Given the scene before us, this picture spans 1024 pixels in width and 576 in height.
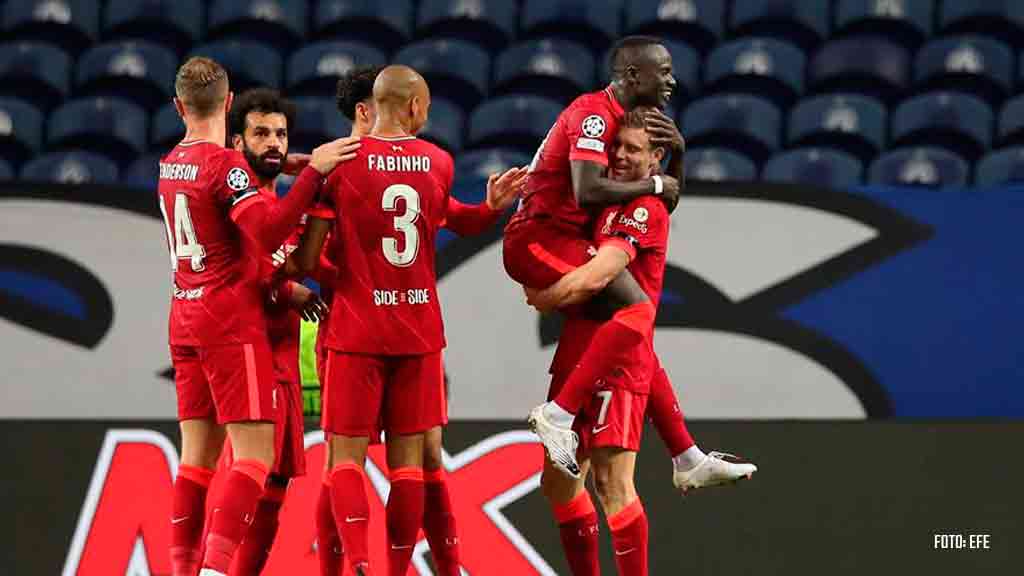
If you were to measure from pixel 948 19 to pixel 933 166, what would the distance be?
5.07 feet

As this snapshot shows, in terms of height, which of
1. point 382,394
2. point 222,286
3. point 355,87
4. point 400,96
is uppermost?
point 355,87

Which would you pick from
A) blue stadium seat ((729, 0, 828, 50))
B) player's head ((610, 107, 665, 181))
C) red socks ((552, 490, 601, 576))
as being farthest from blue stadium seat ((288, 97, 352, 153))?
red socks ((552, 490, 601, 576))

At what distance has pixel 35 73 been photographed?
1036 centimetres

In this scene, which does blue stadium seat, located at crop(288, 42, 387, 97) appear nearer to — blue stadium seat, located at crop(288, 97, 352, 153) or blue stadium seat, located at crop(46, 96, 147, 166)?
blue stadium seat, located at crop(288, 97, 352, 153)

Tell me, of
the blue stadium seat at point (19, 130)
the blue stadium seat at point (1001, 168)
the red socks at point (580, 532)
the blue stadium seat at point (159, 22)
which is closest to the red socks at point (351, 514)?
the red socks at point (580, 532)

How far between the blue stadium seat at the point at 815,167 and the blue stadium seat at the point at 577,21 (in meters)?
1.71

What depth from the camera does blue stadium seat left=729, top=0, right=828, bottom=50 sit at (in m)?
10.4

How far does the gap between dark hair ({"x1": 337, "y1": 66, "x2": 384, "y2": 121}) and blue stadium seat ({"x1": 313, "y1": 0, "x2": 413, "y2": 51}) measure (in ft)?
13.2

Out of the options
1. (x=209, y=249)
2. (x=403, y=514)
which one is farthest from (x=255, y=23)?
(x=403, y=514)

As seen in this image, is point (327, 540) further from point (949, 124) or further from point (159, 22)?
point (159, 22)

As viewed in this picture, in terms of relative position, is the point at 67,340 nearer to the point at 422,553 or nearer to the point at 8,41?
the point at 422,553

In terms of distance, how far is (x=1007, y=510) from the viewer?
7.18 m

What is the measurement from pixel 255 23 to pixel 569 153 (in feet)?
17.2

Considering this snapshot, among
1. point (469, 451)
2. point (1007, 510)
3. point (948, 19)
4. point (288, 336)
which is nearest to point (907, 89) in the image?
point (948, 19)
